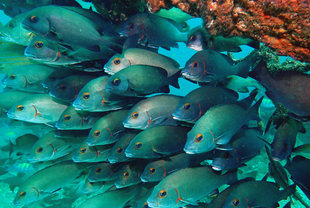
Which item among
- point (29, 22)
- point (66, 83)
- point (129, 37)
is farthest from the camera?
point (66, 83)

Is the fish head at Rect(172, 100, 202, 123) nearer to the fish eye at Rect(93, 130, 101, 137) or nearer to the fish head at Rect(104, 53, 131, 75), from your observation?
the fish head at Rect(104, 53, 131, 75)

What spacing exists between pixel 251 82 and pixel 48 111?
3.45 metres

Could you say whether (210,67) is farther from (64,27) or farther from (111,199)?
(111,199)

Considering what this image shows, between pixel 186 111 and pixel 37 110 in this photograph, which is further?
pixel 37 110

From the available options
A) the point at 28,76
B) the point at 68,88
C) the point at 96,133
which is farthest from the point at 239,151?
A: the point at 28,76

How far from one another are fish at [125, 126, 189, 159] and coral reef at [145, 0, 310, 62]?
138cm

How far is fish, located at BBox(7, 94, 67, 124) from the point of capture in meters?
3.33

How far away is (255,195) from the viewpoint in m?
2.58

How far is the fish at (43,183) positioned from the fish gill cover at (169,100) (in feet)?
0.05

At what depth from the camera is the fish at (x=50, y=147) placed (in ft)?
11.4

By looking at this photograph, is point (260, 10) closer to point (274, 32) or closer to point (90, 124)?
point (274, 32)

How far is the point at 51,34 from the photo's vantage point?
2.60 meters

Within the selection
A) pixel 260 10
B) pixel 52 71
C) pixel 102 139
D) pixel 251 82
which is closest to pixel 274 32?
pixel 260 10

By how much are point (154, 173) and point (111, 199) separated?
3.28 ft
